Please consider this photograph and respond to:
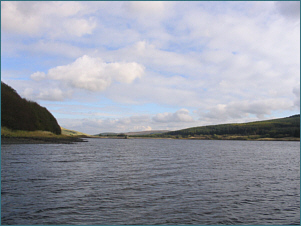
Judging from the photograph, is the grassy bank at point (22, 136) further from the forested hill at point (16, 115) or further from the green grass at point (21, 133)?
the forested hill at point (16, 115)

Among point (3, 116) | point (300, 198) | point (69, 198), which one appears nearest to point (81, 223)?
point (69, 198)

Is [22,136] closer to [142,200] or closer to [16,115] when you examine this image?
[16,115]

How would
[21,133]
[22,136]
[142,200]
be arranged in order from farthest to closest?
[21,133], [22,136], [142,200]

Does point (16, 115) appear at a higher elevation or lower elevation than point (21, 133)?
higher

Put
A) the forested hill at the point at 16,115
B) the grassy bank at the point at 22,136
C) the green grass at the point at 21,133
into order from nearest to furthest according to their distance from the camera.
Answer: the grassy bank at the point at 22,136, the green grass at the point at 21,133, the forested hill at the point at 16,115

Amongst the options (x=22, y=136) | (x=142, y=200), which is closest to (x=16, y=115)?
(x=22, y=136)

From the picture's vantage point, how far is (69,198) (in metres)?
21.3

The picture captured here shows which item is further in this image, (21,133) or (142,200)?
(21,133)

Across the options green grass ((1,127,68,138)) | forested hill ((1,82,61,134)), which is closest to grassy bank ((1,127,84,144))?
green grass ((1,127,68,138))

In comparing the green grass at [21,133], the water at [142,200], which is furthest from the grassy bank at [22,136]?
the water at [142,200]

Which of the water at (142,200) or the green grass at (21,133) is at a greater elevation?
the green grass at (21,133)

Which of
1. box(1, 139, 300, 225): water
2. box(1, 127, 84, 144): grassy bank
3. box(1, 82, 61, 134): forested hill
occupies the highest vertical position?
box(1, 82, 61, 134): forested hill

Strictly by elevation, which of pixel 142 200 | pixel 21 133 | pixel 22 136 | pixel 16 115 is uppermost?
pixel 16 115

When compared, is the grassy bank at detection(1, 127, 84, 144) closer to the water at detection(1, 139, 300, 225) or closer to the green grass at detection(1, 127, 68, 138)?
the green grass at detection(1, 127, 68, 138)
